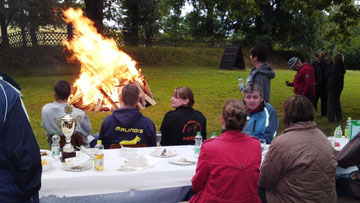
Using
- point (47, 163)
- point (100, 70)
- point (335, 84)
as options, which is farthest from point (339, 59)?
point (47, 163)

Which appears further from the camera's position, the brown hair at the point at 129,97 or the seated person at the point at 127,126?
the brown hair at the point at 129,97

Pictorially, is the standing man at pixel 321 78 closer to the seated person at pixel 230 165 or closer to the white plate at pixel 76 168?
the seated person at pixel 230 165

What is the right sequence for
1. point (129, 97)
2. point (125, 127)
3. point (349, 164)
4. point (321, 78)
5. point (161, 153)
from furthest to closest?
point (321, 78), point (129, 97), point (125, 127), point (161, 153), point (349, 164)

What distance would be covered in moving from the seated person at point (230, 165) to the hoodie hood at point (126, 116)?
4.71 feet

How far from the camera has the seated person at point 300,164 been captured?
10.8 ft

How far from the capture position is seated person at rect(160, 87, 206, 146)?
482 centimetres

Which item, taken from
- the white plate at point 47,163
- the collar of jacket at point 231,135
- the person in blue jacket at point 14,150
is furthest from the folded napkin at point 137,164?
the person in blue jacket at point 14,150

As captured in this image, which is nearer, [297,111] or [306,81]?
[297,111]

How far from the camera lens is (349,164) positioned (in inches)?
156

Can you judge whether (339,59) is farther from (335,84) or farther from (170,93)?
(170,93)

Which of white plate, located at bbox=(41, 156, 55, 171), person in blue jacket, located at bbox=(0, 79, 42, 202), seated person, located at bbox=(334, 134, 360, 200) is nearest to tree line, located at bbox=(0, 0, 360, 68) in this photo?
seated person, located at bbox=(334, 134, 360, 200)

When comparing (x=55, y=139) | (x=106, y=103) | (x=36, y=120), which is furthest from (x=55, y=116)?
(x=106, y=103)

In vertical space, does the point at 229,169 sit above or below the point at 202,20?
below

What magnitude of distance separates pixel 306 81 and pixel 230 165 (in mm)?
6285
